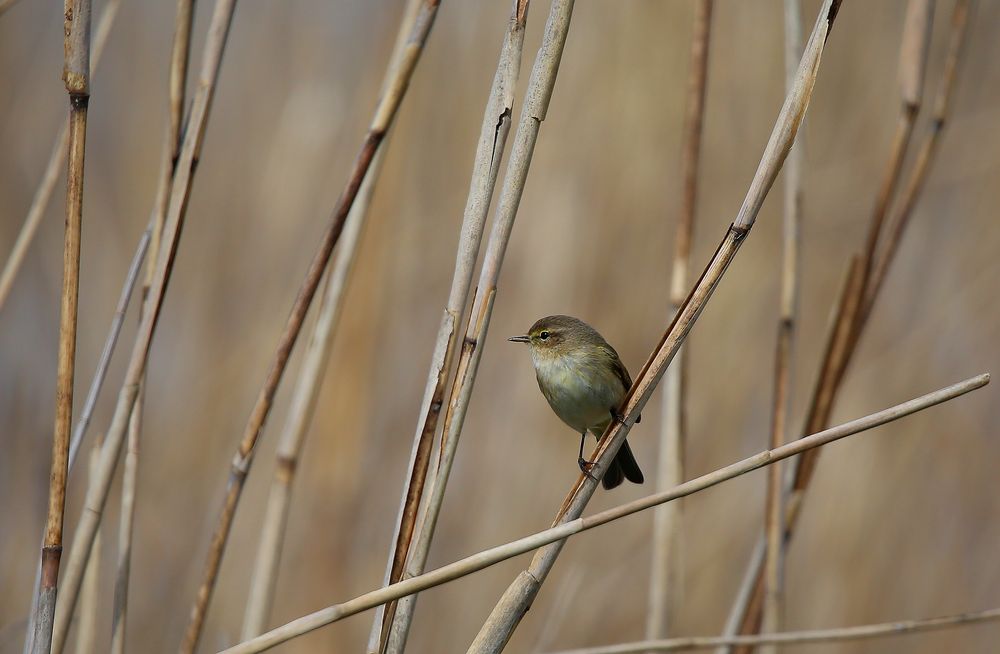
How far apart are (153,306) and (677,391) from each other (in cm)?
98

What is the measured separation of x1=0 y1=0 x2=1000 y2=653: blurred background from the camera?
9.04ft

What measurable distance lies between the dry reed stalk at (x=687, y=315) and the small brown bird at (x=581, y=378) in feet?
2.86

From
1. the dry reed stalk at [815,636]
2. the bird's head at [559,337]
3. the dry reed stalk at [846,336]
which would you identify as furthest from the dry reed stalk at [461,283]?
the bird's head at [559,337]

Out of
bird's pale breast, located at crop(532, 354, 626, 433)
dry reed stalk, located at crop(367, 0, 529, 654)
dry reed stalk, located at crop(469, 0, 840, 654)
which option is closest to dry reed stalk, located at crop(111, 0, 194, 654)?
dry reed stalk, located at crop(367, 0, 529, 654)

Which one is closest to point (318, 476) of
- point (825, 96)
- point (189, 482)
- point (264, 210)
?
point (189, 482)

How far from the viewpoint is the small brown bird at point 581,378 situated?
213 cm

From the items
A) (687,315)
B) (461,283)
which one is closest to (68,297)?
(461,283)

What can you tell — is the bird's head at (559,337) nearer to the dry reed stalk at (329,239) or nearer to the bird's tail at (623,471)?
the bird's tail at (623,471)

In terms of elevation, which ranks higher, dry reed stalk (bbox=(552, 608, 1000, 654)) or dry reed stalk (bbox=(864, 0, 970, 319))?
dry reed stalk (bbox=(864, 0, 970, 319))

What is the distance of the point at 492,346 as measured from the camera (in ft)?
9.83

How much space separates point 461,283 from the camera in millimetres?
1189

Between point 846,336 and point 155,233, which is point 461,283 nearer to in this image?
point 155,233

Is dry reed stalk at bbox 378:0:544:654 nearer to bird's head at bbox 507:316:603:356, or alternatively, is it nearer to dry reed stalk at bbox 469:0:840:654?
dry reed stalk at bbox 469:0:840:654

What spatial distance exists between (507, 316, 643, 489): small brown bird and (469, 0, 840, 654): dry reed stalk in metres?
0.87
